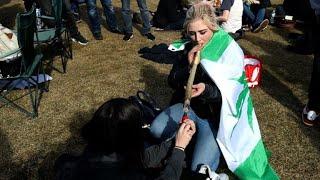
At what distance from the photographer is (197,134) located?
126 inches

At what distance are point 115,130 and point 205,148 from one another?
121 centimetres

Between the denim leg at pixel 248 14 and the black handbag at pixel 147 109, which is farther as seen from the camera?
the denim leg at pixel 248 14

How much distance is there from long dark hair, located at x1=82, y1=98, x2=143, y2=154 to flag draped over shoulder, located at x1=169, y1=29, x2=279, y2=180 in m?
1.16

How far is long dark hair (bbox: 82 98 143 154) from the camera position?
80.0 inches

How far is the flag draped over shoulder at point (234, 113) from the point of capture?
3.11 meters

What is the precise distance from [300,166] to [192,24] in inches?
69.9

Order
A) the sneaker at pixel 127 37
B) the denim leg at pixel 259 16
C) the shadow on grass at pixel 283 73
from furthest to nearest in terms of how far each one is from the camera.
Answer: the denim leg at pixel 259 16 < the sneaker at pixel 127 37 < the shadow on grass at pixel 283 73

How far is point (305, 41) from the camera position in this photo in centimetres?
688

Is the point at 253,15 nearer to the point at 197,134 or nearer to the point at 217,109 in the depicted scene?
the point at 217,109

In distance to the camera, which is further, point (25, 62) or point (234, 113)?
point (25, 62)

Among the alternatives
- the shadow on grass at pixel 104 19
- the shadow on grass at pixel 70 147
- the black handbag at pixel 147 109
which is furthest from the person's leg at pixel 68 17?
the black handbag at pixel 147 109

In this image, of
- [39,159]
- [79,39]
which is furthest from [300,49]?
[39,159]

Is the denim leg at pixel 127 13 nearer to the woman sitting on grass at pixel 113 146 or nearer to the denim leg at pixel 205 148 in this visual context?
the denim leg at pixel 205 148

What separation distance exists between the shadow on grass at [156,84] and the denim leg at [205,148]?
74.6 inches
